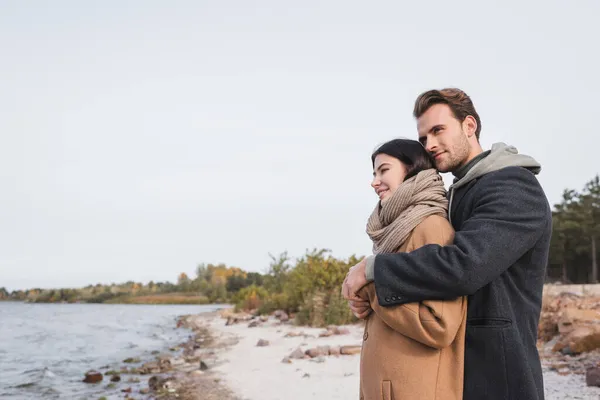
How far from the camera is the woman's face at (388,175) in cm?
220

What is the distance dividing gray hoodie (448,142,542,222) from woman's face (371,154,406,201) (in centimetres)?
24

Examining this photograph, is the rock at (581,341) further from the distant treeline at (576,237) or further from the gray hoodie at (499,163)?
the distant treeline at (576,237)

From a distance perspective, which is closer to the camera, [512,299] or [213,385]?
[512,299]

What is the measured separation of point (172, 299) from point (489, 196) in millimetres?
55582

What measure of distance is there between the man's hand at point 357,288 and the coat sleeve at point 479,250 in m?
0.10

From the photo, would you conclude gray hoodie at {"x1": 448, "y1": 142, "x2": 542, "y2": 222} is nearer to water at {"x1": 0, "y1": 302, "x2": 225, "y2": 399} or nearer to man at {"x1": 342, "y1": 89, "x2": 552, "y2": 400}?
man at {"x1": 342, "y1": 89, "x2": 552, "y2": 400}

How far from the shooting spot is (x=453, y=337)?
193cm

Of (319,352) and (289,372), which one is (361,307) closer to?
(289,372)

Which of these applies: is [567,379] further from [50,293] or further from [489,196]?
[50,293]

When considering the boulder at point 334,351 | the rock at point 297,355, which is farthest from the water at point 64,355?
the boulder at point 334,351

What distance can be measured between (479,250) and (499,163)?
44 centimetres

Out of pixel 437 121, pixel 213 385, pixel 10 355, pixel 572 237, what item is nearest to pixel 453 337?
pixel 437 121

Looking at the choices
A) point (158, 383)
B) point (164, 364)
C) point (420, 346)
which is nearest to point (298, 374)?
point (158, 383)

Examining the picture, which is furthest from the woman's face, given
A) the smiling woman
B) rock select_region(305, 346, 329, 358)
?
rock select_region(305, 346, 329, 358)
